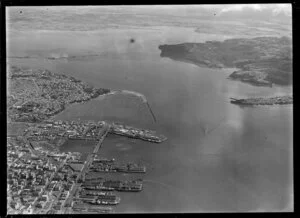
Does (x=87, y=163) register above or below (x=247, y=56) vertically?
below

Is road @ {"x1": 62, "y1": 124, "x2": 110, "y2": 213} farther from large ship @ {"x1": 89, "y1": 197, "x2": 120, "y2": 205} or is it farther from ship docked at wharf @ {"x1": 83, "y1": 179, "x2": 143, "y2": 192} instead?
large ship @ {"x1": 89, "y1": 197, "x2": 120, "y2": 205}

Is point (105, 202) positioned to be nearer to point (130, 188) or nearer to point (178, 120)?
point (130, 188)

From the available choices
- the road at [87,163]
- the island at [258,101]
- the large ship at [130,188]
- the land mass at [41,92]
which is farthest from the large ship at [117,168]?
the island at [258,101]

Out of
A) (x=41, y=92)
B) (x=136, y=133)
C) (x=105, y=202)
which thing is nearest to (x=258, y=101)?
(x=136, y=133)

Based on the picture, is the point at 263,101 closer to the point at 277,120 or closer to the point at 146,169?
the point at 277,120

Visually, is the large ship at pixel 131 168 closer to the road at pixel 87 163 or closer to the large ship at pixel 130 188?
the large ship at pixel 130 188

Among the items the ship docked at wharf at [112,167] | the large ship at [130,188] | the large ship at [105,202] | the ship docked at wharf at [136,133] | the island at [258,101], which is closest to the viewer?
the large ship at [105,202]
